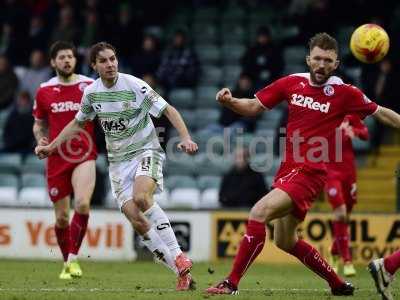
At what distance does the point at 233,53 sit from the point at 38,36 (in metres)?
3.90

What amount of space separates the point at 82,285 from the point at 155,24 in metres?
12.2

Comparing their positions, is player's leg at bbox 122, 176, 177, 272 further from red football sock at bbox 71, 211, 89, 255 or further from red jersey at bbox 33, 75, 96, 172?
red jersey at bbox 33, 75, 96, 172

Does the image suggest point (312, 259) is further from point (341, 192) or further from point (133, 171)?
point (341, 192)

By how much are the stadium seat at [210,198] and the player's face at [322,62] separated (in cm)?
776

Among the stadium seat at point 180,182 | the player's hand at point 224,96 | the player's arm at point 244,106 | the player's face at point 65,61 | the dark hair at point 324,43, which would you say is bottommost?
the stadium seat at point 180,182

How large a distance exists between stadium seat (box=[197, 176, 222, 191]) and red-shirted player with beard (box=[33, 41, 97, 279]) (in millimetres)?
5709

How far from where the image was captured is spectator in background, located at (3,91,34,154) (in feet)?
63.8

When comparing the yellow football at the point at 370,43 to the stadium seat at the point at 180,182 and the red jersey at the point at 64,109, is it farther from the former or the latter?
the stadium seat at the point at 180,182

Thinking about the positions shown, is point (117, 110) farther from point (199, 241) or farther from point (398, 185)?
point (398, 185)

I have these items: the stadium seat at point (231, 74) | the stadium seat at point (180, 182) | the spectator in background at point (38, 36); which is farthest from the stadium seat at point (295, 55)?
the spectator in background at point (38, 36)

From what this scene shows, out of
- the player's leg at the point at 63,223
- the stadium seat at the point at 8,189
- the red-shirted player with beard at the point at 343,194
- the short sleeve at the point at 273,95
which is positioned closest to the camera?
the short sleeve at the point at 273,95

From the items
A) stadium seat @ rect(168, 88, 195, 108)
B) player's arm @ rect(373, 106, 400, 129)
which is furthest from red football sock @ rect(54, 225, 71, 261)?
stadium seat @ rect(168, 88, 195, 108)

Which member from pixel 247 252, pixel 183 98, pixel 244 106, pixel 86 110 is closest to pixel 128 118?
pixel 86 110

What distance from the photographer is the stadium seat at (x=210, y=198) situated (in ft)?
58.4
